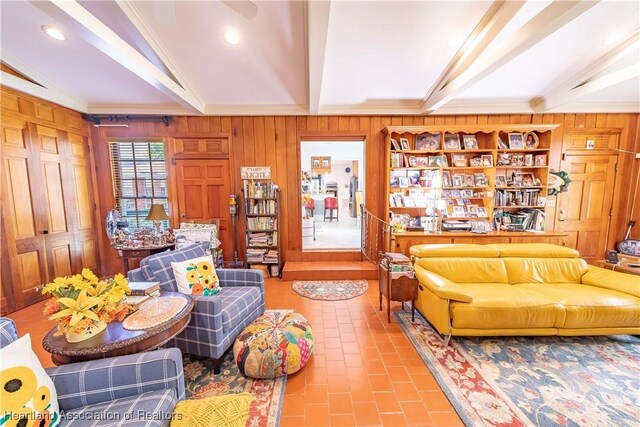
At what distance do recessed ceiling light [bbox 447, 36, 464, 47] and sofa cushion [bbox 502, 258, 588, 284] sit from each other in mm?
2574

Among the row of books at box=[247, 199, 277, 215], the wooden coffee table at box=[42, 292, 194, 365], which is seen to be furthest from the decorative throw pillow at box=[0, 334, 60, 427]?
the row of books at box=[247, 199, 277, 215]

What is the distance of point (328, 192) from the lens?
32.9 feet

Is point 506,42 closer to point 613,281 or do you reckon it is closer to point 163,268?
point 613,281

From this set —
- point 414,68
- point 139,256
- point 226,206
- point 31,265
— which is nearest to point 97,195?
point 31,265

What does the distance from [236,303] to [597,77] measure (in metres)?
5.42

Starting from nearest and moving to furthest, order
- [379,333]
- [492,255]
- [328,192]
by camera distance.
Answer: [379,333] < [492,255] < [328,192]

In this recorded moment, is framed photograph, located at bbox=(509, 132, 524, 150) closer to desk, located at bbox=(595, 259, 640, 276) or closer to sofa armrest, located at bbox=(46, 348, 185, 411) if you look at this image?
desk, located at bbox=(595, 259, 640, 276)

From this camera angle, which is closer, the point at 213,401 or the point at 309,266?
the point at 213,401

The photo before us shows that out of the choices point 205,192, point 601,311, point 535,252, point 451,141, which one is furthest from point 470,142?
point 205,192

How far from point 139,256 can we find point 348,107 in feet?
12.6

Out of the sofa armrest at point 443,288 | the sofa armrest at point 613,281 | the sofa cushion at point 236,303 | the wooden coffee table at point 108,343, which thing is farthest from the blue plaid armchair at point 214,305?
the sofa armrest at point 613,281

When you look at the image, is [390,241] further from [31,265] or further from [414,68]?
[31,265]

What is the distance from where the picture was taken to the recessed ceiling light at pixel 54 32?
8.32 ft

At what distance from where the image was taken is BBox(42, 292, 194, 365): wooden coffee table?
4.44 ft
